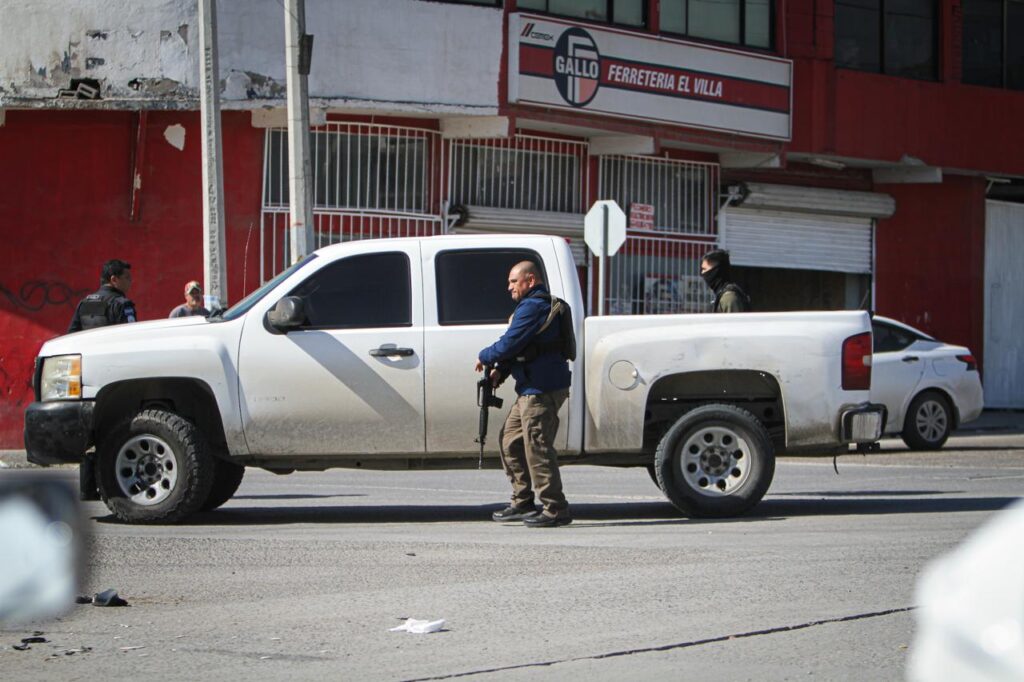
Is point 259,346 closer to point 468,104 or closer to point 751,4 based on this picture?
point 468,104

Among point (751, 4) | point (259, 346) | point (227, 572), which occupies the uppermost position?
point (751, 4)

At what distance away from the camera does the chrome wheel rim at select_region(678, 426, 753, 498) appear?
10492 mm

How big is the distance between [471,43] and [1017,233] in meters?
12.7

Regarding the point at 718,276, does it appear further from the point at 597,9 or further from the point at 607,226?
the point at 597,9

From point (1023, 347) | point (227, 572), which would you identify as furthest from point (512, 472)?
point (1023, 347)

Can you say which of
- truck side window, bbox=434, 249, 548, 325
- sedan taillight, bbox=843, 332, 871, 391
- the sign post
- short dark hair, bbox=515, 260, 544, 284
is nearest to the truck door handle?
truck side window, bbox=434, 249, 548, 325

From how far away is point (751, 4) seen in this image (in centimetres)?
2412

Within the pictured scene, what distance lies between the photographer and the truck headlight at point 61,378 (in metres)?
10.4

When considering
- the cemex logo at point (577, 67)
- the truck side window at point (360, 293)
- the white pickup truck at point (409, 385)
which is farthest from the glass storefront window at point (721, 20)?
the truck side window at point (360, 293)

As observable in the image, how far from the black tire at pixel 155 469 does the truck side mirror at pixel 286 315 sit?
34.8 inches

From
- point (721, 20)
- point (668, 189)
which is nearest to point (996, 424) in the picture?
point (668, 189)

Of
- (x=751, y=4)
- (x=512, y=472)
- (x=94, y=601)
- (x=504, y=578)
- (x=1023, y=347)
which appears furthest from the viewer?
(x=1023, y=347)

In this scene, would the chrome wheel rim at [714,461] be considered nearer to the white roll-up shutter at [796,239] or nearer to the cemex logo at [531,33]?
the cemex logo at [531,33]

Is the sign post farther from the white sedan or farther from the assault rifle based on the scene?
the assault rifle
